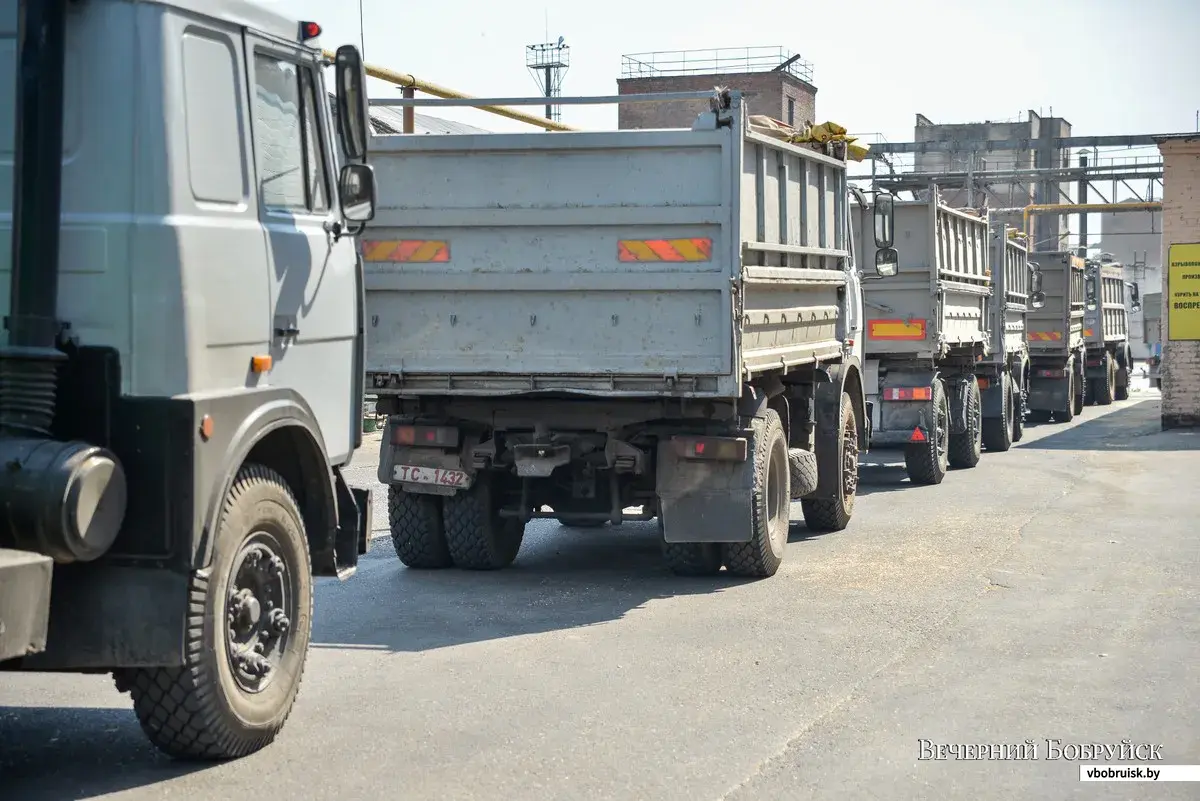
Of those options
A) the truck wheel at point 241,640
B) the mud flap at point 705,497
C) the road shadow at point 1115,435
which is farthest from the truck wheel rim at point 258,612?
the road shadow at point 1115,435

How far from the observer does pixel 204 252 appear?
5.57 m

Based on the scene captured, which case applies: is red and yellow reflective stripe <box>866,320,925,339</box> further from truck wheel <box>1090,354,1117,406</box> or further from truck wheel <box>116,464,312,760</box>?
truck wheel <box>1090,354,1117,406</box>

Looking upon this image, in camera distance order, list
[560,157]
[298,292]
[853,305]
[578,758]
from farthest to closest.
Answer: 1. [853,305]
2. [560,157]
3. [298,292]
4. [578,758]

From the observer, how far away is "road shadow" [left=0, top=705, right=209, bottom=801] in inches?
222

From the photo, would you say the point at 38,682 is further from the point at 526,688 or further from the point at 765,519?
the point at 765,519

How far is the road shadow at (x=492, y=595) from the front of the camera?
8.69m

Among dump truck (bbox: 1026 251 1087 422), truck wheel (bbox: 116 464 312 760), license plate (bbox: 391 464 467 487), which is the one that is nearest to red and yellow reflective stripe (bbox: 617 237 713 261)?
license plate (bbox: 391 464 467 487)

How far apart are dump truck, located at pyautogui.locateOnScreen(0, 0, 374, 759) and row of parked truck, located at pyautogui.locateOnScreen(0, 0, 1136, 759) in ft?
0.04

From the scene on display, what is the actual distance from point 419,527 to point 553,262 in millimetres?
2133

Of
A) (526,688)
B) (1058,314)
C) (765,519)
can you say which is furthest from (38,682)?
(1058,314)

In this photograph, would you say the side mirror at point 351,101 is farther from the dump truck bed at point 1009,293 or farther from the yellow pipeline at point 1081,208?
the yellow pipeline at point 1081,208

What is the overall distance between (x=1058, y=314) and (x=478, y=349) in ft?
65.5

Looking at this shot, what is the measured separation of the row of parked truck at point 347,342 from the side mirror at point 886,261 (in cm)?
8

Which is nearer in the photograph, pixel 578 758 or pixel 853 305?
pixel 578 758
